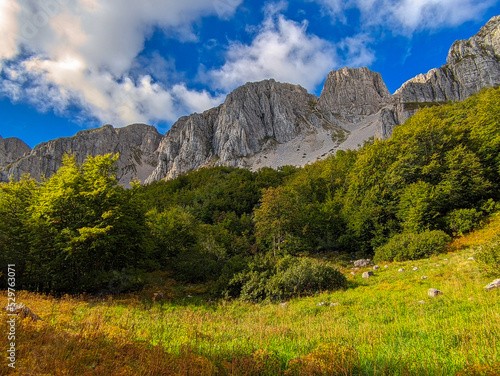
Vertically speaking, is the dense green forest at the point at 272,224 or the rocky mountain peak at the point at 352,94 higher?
the rocky mountain peak at the point at 352,94

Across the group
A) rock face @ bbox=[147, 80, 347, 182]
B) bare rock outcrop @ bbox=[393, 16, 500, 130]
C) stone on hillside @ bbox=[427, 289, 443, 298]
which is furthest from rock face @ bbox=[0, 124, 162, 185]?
bare rock outcrop @ bbox=[393, 16, 500, 130]

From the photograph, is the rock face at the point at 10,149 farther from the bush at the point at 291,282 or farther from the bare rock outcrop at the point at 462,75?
the bare rock outcrop at the point at 462,75

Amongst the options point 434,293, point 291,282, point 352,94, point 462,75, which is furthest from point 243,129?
point 434,293

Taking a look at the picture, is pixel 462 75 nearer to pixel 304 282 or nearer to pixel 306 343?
pixel 304 282

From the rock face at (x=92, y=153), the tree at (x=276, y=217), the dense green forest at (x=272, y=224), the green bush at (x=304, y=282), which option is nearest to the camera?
the green bush at (x=304, y=282)

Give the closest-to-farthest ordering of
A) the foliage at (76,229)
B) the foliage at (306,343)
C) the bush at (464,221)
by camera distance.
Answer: the foliage at (306,343) → the foliage at (76,229) → the bush at (464,221)

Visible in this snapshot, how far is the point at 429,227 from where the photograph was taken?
67.9 ft

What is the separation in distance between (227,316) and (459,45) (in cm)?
20461

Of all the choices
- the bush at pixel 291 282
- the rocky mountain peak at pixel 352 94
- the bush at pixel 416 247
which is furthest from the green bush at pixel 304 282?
the rocky mountain peak at pixel 352 94

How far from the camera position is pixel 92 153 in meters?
170

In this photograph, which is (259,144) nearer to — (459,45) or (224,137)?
(224,137)

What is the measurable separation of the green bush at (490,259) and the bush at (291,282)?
5957 millimetres

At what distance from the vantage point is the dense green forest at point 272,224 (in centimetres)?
1352

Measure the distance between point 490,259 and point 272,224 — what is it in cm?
1793
